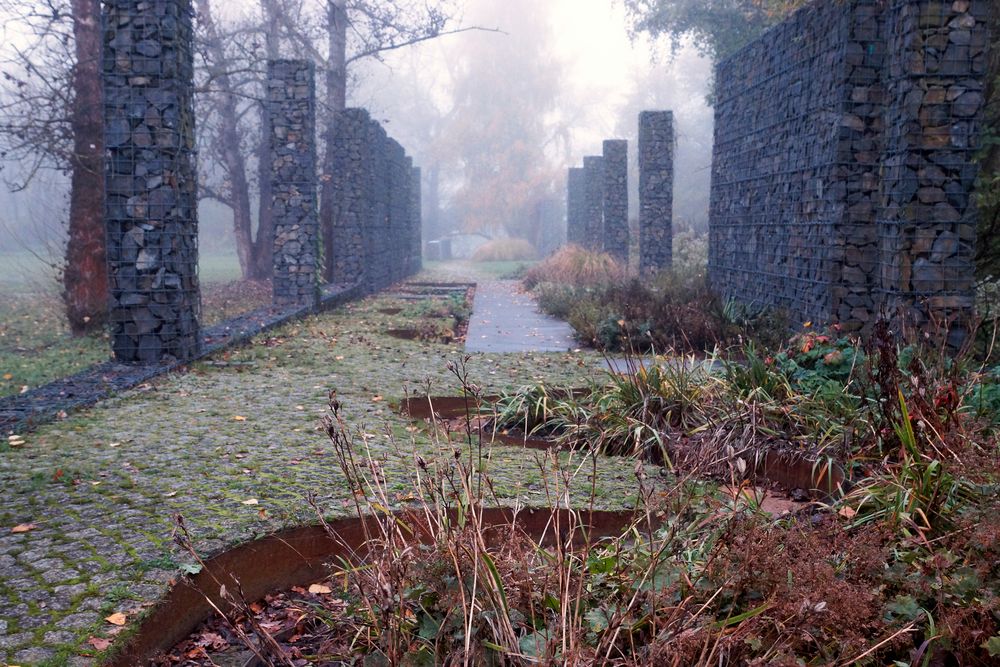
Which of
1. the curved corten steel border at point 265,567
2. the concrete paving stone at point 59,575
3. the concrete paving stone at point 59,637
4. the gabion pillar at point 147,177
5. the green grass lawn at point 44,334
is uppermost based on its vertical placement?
the gabion pillar at point 147,177

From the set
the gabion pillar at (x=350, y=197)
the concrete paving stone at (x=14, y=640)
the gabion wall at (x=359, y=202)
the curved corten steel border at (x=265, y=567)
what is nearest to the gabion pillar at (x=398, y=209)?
the gabion wall at (x=359, y=202)

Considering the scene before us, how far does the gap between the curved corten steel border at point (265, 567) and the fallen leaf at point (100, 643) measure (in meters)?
0.04

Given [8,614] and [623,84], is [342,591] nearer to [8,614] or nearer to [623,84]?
[8,614]

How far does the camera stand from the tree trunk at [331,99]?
14.8 m

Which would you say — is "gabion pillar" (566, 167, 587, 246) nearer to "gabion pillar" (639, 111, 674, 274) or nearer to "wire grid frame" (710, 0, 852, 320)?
"gabion pillar" (639, 111, 674, 274)

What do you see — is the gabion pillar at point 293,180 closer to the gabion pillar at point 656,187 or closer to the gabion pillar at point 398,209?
the gabion pillar at point 398,209

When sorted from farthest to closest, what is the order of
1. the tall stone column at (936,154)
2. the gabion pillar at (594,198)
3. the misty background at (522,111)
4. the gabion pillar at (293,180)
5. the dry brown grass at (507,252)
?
1. the misty background at (522,111)
2. the dry brown grass at (507,252)
3. the gabion pillar at (594,198)
4. the gabion pillar at (293,180)
5. the tall stone column at (936,154)

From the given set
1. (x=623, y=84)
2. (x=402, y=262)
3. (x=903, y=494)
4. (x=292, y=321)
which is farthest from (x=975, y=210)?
(x=623, y=84)

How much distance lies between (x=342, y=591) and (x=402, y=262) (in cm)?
1861

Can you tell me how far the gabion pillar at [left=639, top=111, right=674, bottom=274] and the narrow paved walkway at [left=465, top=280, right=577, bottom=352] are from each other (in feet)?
10.1

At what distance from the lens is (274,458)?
157 inches

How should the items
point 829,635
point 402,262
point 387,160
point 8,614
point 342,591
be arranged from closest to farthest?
point 829,635
point 8,614
point 342,591
point 387,160
point 402,262

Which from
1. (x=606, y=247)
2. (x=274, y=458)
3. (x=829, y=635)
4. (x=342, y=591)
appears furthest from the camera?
(x=606, y=247)

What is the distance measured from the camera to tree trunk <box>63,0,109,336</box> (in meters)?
9.27
